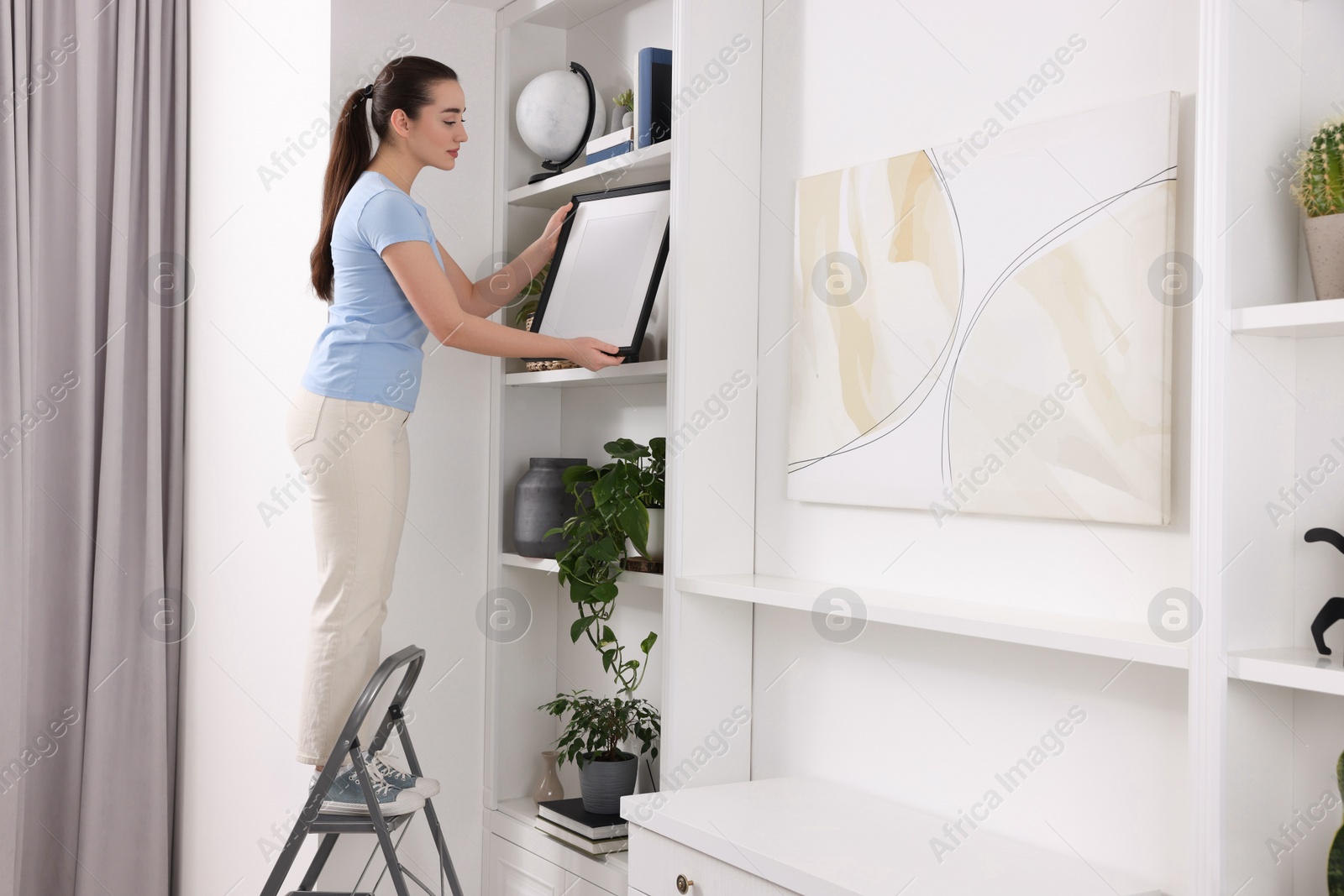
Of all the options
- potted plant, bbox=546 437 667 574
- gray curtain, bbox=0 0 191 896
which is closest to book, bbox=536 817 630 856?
potted plant, bbox=546 437 667 574

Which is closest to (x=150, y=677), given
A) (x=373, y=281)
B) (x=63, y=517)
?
(x=63, y=517)

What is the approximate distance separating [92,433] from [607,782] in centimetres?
187

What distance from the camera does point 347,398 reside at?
6.64ft

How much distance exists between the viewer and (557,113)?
7.71 ft

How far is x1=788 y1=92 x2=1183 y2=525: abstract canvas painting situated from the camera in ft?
4.60

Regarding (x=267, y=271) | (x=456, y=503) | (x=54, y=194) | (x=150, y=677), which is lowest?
(x=150, y=677)

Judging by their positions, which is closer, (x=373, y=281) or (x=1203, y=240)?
(x=1203, y=240)

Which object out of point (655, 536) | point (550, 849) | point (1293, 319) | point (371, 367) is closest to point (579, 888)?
point (550, 849)

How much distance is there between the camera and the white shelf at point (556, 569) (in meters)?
2.08

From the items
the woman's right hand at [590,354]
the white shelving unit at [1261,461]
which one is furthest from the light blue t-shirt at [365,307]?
the white shelving unit at [1261,461]

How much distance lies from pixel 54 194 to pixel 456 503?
157 centimetres

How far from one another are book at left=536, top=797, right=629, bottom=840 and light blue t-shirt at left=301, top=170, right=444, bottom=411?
2.85ft

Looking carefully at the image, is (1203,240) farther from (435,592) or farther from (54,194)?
(54,194)

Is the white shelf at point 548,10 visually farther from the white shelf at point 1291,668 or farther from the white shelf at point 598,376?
the white shelf at point 1291,668
